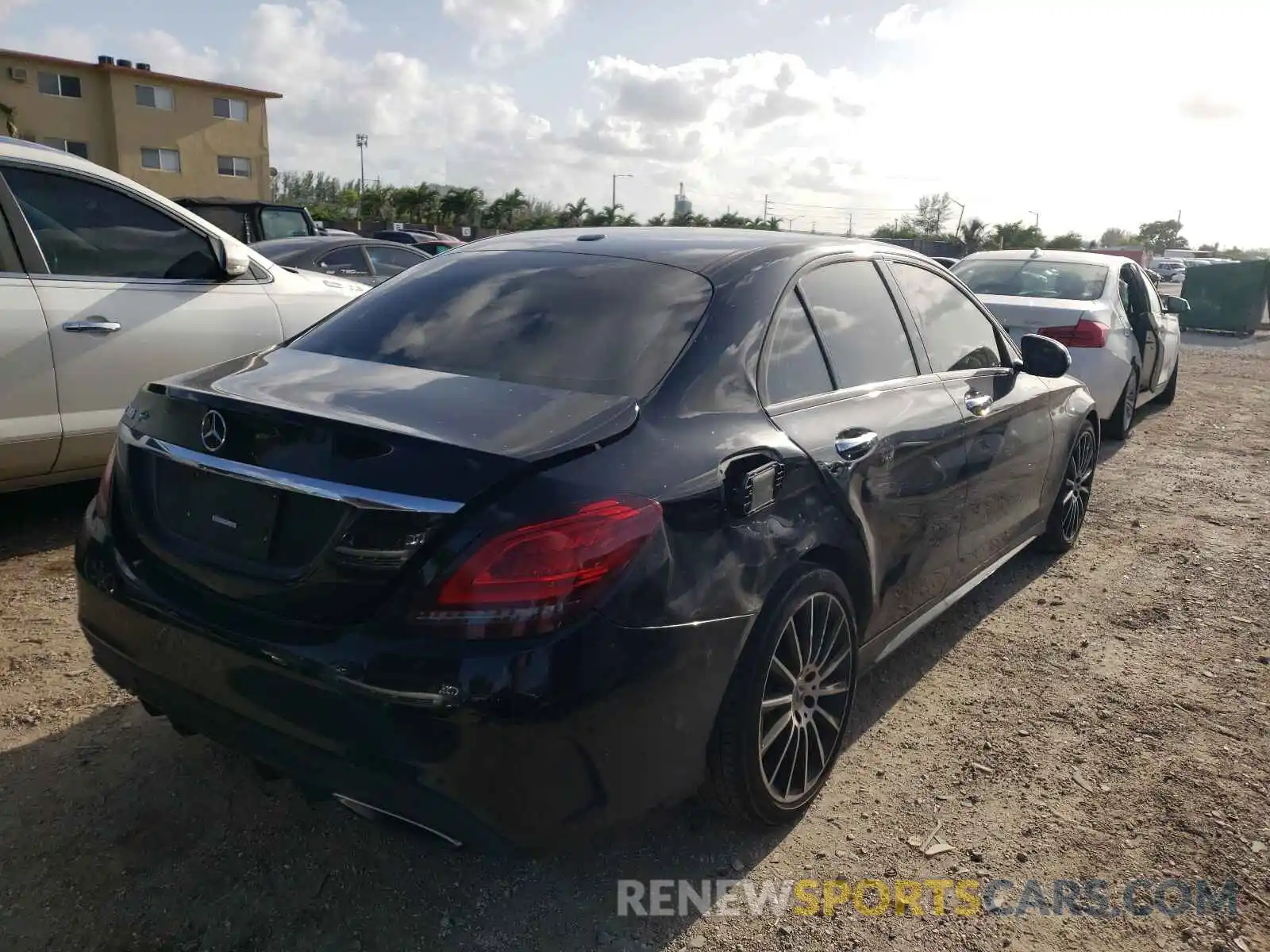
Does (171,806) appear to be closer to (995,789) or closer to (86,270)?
(995,789)

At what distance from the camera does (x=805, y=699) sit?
2.70 m

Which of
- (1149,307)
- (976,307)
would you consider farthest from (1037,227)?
(976,307)

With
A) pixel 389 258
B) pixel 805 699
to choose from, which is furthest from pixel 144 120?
pixel 805 699

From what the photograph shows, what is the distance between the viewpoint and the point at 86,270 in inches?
177

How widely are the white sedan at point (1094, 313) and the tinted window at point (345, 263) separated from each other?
557 centimetres

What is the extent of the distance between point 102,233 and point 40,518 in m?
1.50

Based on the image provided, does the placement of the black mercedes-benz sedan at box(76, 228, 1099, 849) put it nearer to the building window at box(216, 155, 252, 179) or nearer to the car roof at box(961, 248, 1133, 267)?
the car roof at box(961, 248, 1133, 267)

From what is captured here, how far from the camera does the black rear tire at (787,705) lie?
2406mm

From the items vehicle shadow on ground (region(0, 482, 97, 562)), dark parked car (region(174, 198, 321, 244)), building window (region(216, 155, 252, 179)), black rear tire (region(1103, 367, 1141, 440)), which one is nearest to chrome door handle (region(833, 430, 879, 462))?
vehicle shadow on ground (region(0, 482, 97, 562))

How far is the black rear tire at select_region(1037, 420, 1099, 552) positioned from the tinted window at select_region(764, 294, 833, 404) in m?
2.46

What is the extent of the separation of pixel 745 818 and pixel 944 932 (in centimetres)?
55

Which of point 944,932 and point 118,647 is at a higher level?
point 118,647

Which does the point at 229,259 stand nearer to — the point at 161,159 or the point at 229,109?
the point at 161,159

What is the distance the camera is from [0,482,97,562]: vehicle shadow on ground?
4562 millimetres
